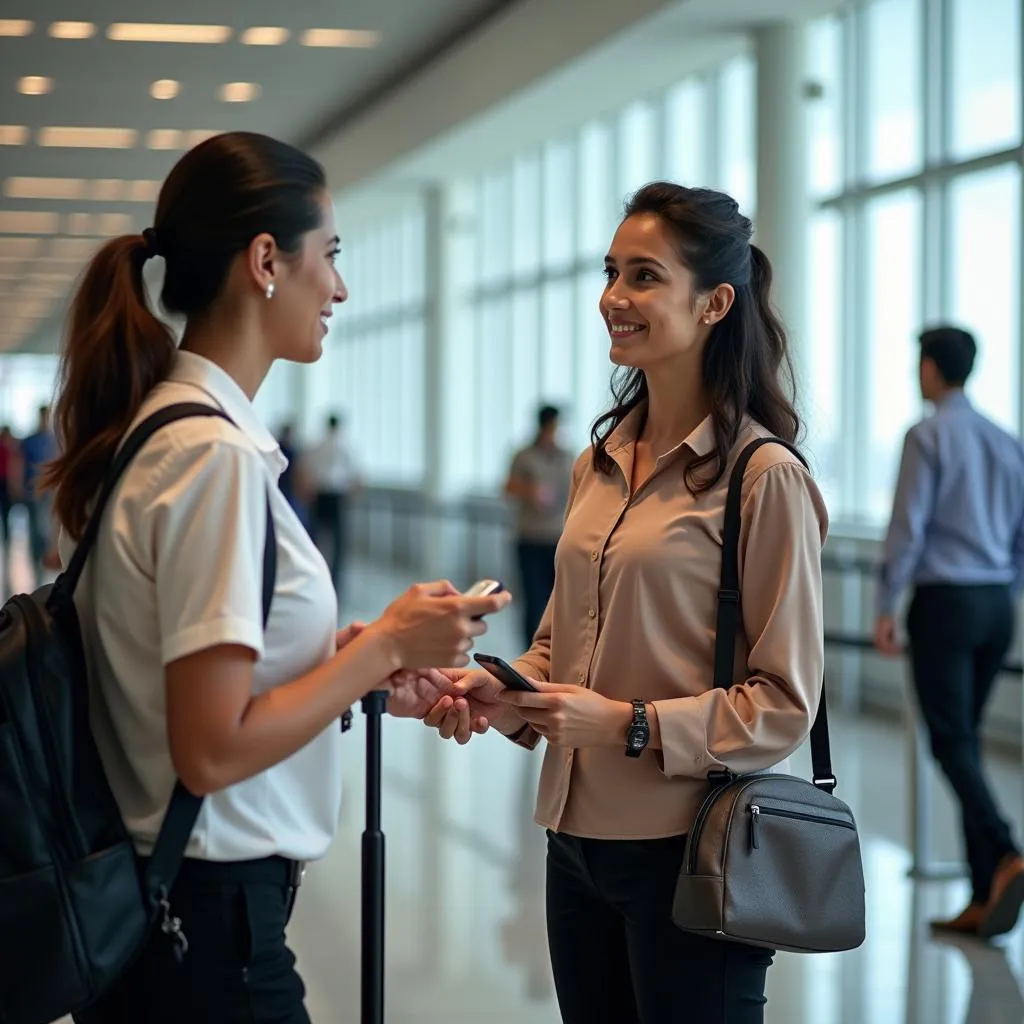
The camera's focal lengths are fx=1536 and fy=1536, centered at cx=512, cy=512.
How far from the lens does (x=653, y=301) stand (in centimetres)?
225

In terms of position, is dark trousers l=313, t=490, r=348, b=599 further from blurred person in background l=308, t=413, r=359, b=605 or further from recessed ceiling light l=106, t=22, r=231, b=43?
recessed ceiling light l=106, t=22, r=231, b=43

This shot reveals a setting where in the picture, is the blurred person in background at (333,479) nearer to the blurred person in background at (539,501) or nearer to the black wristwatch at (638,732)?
the blurred person in background at (539,501)

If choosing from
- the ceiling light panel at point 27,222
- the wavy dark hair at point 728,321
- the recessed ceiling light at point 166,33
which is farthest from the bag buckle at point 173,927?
the ceiling light panel at point 27,222

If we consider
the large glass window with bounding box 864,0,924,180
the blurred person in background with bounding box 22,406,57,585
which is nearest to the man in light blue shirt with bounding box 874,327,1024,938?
the large glass window with bounding box 864,0,924,180

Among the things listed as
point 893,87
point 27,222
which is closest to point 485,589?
point 893,87

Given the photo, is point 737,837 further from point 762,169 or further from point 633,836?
point 762,169

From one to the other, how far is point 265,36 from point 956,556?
9.45 metres

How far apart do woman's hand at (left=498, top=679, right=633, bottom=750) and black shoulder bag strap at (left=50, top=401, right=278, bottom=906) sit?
491mm

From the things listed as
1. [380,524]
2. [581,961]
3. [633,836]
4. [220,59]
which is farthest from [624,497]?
[380,524]

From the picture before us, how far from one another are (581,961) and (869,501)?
27.8ft

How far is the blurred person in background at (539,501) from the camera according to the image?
970cm

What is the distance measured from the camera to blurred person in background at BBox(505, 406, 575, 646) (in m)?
9.70

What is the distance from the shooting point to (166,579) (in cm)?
167

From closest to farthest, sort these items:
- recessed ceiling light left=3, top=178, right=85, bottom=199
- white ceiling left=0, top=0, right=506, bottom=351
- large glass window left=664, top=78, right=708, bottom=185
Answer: white ceiling left=0, top=0, right=506, bottom=351 → large glass window left=664, top=78, right=708, bottom=185 → recessed ceiling light left=3, top=178, right=85, bottom=199
